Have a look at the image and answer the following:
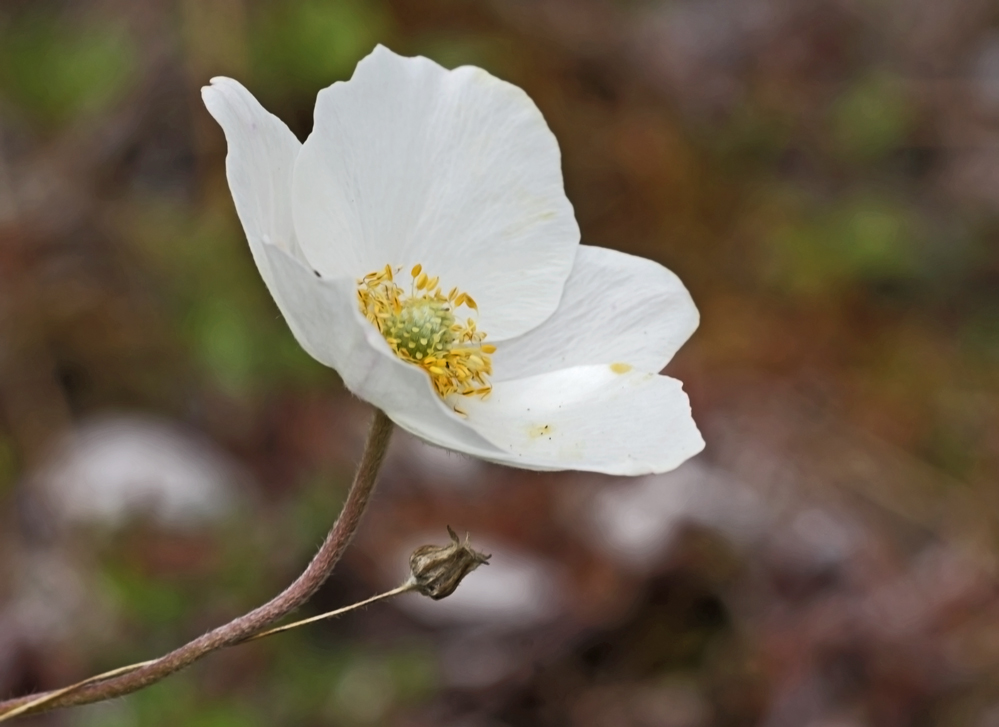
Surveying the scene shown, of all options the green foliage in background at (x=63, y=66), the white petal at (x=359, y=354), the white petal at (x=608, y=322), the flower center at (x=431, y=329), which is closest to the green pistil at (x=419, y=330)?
the flower center at (x=431, y=329)

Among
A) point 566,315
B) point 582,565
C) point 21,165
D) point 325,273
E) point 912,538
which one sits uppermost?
point 325,273

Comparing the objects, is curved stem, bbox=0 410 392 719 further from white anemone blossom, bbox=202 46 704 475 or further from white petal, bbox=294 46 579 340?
white petal, bbox=294 46 579 340

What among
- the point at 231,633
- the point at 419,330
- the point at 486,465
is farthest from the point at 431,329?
the point at 486,465

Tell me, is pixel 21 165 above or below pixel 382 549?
above

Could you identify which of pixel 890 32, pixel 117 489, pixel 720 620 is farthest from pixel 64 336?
pixel 890 32

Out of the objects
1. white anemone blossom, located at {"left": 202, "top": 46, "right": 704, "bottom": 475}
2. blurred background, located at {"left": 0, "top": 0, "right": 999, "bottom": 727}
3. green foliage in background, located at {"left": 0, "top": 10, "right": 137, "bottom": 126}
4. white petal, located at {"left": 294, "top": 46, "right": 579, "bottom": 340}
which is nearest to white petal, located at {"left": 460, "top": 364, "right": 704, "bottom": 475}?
white anemone blossom, located at {"left": 202, "top": 46, "right": 704, "bottom": 475}

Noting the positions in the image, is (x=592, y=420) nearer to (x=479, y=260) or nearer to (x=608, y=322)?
(x=608, y=322)

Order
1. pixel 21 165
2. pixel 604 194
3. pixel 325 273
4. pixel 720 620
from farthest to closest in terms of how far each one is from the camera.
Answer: pixel 604 194, pixel 21 165, pixel 720 620, pixel 325 273

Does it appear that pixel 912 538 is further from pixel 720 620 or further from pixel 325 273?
pixel 325 273

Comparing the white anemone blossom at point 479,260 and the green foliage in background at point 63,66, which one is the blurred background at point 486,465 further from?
the white anemone blossom at point 479,260
